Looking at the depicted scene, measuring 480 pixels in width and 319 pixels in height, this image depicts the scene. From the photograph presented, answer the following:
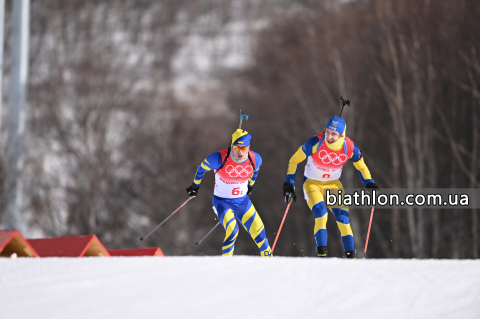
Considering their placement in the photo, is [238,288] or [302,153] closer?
[238,288]

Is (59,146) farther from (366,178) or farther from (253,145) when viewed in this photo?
(366,178)

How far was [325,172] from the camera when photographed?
21.9ft

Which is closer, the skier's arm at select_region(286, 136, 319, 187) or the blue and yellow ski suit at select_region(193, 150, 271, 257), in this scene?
the skier's arm at select_region(286, 136, 319, 187)

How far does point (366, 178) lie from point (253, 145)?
17.4 metres

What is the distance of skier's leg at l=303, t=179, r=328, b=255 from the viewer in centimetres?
645

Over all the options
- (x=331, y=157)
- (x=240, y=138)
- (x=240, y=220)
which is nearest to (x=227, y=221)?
(x=240, y=220)

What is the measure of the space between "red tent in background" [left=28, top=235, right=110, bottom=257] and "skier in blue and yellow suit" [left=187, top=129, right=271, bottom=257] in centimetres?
134

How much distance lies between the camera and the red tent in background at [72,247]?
19.3ft

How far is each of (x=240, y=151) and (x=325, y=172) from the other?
3.08ft

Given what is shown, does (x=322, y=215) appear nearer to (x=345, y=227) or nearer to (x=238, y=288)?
(x=345, y=227)

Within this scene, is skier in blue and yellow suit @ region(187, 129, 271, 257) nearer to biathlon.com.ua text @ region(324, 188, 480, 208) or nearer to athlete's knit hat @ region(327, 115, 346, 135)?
athlete's knit hat @ region(327, 115, 346, 135)

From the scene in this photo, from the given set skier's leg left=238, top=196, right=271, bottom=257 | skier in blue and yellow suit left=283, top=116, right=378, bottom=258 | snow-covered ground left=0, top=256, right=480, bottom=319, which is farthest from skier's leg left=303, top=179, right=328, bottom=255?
snow-covered ground left=0, top=256, right=480, bottom=319

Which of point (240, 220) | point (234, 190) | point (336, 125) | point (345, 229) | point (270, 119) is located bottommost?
point (345, 229)

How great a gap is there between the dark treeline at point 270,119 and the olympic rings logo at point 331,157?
9318 mm
